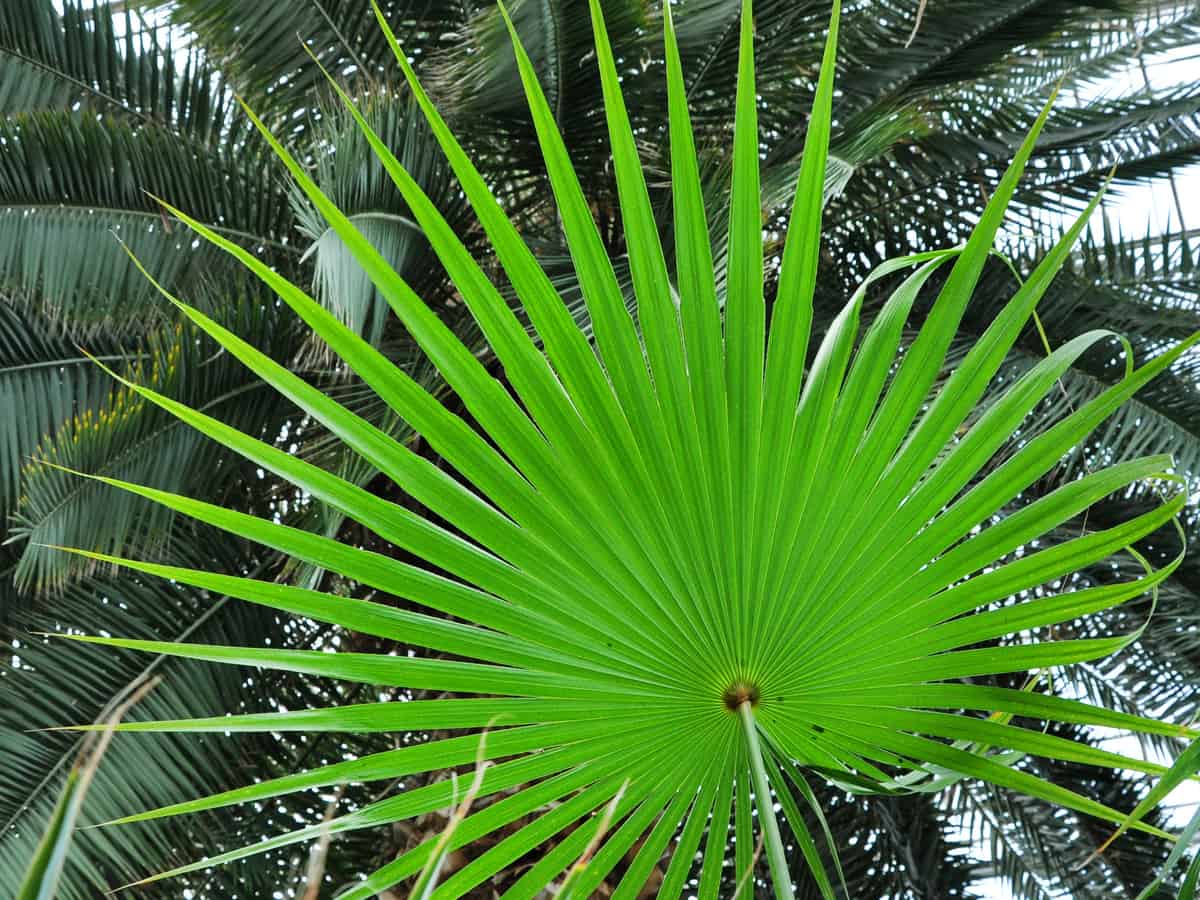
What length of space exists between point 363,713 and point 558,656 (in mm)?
→ 222

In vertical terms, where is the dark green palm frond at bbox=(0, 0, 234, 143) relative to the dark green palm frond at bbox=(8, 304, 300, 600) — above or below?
above

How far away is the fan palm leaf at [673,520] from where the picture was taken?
3.89ft

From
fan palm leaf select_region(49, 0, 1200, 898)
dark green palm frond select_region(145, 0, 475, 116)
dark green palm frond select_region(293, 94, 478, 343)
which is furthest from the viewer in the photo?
dark green palm frond select_region(145, 0, 475, 116)

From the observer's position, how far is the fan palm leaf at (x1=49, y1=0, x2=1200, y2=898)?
119cm

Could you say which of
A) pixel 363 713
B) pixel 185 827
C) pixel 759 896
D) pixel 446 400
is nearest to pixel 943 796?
pixel 759 896

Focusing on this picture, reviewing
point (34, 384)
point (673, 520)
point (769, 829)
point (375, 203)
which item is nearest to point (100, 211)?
point (34, 384)

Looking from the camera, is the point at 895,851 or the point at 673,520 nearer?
the point at 673,520

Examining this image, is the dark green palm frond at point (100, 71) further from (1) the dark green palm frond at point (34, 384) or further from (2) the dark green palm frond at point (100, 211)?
(1) the dark green palm frond at point (34, 384)

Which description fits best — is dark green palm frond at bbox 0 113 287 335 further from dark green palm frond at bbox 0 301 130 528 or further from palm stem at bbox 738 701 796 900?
palm stem at bbox 738 701 796 900

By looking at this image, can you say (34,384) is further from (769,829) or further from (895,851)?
(769,829)

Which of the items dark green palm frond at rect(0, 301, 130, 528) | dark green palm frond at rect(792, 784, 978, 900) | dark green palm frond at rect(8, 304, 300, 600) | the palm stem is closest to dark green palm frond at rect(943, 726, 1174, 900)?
dark green palm frond at rect(792, 784, 978, 900)

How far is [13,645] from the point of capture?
3.38 m

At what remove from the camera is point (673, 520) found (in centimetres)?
131

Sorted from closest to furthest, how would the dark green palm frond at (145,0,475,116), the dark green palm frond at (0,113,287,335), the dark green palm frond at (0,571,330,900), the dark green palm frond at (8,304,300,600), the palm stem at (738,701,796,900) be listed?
the palm stem at (738,701,796,900) < the dark green palm frond at (8,304,300,600) < the dark green palm frond at (0,571,330,900) < the dark green palm frond at (0,113,287,335) < the dark green palm frond at (145,0,475,116)
